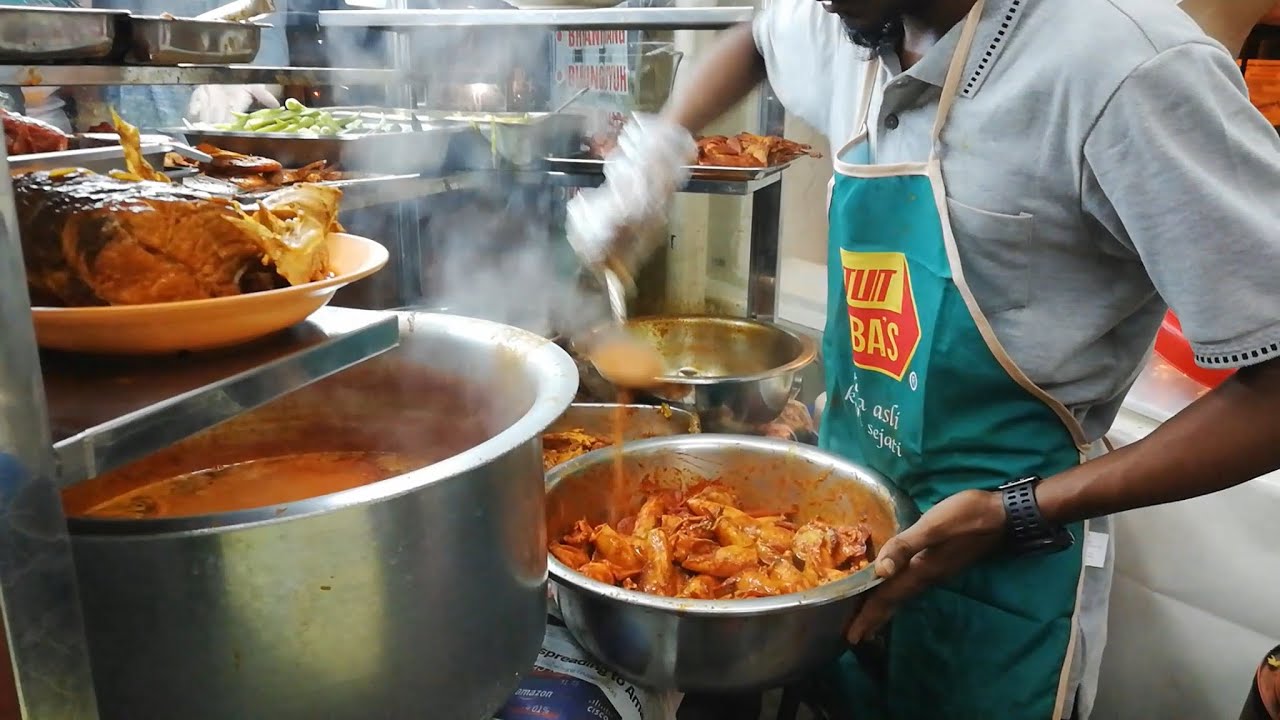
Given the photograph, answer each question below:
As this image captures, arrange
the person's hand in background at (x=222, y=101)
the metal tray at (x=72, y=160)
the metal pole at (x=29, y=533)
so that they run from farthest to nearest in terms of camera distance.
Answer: the person's hand in background at (x=222, y=101) → the metal tray at (x=72, y=160) → the metal pole at (x=29, y=533)

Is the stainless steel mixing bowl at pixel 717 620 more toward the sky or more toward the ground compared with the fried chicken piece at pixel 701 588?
more toward the sky

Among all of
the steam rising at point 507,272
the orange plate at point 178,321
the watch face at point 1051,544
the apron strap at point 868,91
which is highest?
the apron strap at point 868,91

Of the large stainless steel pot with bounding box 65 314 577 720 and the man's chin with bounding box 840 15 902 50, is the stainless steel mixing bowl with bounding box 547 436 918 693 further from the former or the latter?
the man's chin with bounding box 840 15 902 50

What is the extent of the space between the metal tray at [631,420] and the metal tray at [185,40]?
1365mm

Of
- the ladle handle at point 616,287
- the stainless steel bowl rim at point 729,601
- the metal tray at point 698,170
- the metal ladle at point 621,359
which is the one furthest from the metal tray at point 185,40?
the metal tray at point 698,170

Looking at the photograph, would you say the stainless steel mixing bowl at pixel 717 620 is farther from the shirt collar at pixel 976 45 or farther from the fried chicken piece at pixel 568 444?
the shirt collar at pixel 976 45

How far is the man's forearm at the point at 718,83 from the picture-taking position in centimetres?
223

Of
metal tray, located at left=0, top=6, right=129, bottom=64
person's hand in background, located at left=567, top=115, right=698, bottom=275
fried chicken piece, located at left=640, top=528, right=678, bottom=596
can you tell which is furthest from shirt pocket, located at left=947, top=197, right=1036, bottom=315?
metal tray, located at left=0, top=6, right=129, bottom=64

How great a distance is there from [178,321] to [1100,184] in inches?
47.9

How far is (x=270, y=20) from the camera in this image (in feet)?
11.1

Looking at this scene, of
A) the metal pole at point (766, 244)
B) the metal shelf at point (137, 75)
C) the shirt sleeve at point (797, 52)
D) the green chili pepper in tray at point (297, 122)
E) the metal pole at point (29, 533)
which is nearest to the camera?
the metal pole at point (29, 533)

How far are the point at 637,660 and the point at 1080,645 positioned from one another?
971mm

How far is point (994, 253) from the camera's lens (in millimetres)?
1405

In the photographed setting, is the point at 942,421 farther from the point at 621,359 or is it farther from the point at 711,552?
the point at 621,359
